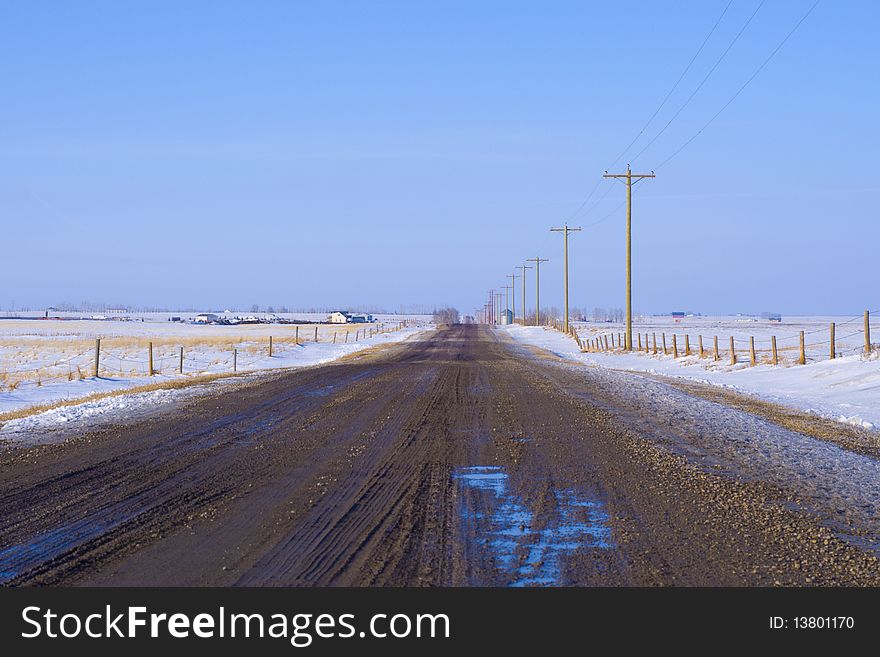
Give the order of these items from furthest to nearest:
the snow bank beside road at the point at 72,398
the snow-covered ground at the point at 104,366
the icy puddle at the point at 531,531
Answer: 1. the snow-covered ground at the point at 104,366
2. the snow bank beside road at the point at 72,398
3. the icy puddle at the point at 531,531

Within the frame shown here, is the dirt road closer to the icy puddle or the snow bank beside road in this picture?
the icy puddle

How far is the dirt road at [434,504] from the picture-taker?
6.19 meters

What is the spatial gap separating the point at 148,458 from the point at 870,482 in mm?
8541

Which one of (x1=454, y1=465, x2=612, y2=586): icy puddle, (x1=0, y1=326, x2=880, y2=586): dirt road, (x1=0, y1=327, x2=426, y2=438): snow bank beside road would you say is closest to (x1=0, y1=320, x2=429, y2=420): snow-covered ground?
(x1=0, y1=327, x2=426, y2=438): snow bank beside road

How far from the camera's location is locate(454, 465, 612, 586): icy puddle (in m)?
6.17

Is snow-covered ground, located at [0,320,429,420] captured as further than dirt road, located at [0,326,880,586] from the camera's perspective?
Yes

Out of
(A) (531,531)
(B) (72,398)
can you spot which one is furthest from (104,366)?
(A) (531,531)

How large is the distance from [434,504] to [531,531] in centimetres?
134

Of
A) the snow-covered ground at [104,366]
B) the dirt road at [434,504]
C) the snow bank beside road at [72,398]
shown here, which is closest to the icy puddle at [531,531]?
the dirt road at [434,504]

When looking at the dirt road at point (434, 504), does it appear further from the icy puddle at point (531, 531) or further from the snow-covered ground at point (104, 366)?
the snow-covered ground at point (104, 366)

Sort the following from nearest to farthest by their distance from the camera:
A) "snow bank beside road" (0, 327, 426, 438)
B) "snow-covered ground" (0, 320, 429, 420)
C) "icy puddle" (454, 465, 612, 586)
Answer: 1. "icy puddle" (454, 465, 612, 586)
2. "snow bank beside road" (0, 327, 426, 438)
3. "snow-covered ground" (0, 320, 429, 420)

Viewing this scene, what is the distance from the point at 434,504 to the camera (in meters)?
8.41

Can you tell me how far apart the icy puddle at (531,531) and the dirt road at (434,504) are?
25 millimetres

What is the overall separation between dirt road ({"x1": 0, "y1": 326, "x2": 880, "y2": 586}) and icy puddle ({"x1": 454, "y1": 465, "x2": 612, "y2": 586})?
1.0 inches
